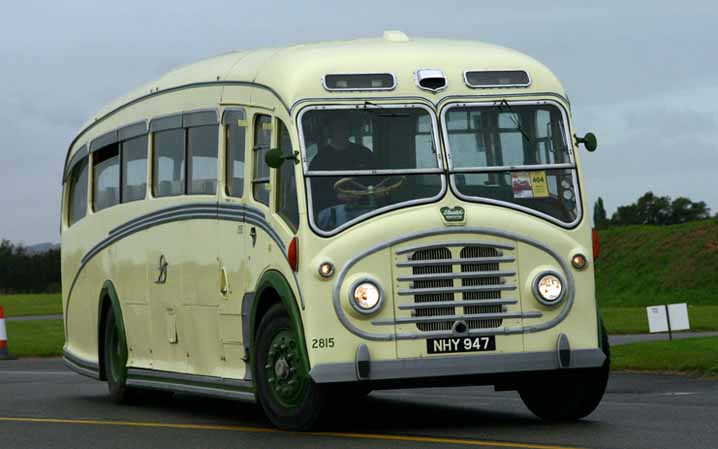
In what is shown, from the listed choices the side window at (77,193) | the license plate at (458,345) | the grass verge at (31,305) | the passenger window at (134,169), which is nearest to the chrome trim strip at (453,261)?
the license plate at (458,345)

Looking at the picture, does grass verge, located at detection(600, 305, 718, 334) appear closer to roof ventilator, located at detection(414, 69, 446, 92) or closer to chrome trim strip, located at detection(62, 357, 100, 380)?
chrome trim strip, located at detection(62, 357, 100, 380)

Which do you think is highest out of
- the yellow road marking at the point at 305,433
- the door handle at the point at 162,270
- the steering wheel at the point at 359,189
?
the steering wheel at the point at 359,189

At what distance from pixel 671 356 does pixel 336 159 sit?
12375 mm

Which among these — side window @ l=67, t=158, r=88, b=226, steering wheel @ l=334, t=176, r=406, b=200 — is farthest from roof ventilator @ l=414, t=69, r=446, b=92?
side window @ l=67, t=158, r=88, b=226

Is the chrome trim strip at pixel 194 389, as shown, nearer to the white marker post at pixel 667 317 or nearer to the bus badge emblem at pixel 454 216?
the bus badge emblem at pixel 454 216

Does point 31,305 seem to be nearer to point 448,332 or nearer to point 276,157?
point 276,157

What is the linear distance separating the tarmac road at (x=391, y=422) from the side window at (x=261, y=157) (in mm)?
1894

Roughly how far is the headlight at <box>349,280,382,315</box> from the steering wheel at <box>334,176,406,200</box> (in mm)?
743

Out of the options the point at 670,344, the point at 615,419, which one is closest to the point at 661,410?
the point at 615,419

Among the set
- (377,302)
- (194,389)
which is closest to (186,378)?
(194,389)

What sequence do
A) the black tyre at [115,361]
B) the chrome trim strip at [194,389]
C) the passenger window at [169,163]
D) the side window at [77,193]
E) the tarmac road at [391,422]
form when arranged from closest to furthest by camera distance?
the tarmac road at [391,422] < the chrome trim strip at [194,389] < the passenger window at [169,163] < the black tyre at [115,361] < the side window at [77,193]

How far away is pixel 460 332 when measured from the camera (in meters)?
12.6

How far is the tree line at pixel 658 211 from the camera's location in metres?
121

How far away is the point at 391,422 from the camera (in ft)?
46.3
